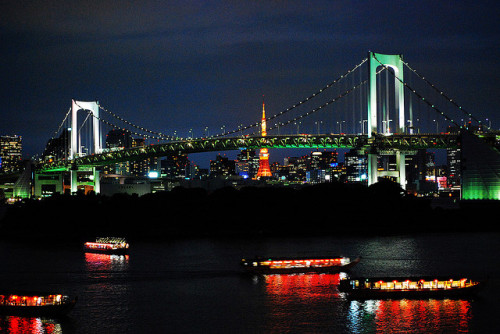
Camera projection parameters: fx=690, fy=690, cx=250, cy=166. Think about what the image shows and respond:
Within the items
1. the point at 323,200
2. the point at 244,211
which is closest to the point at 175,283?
the point at 244,211

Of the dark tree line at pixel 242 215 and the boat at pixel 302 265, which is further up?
the dark tree line at pixel 242 215

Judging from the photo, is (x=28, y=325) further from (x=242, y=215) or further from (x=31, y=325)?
(x=242, y=215)

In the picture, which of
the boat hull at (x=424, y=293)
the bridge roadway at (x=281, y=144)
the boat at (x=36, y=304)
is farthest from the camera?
the bridge roadway at (x=281, y=144)

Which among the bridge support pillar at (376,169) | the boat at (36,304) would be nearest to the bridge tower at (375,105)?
the bridge support pillar at (376,169)

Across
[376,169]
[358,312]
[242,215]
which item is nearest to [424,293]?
[358,312]

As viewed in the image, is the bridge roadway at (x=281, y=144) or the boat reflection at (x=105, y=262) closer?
the boat reflection at (x=105, y=262)

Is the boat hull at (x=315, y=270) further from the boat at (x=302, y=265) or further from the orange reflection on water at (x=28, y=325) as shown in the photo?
the orange reflection on water at (x=28, y=325)

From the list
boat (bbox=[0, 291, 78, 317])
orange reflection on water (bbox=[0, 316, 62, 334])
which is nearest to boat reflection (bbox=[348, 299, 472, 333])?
orange reflection on water (bbox=[0, 316, 62, 334])
